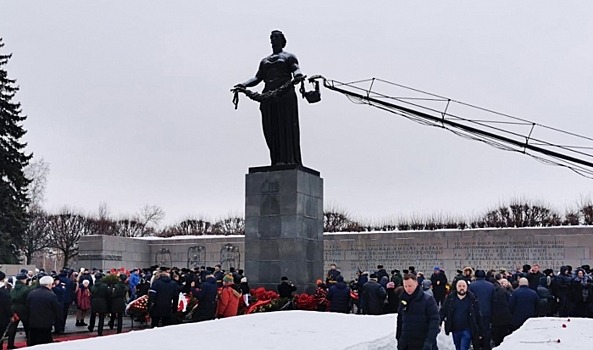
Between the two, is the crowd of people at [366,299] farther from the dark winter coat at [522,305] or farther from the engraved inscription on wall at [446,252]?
the engraved inscription on wall at [446,252]

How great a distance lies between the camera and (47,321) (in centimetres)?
1165

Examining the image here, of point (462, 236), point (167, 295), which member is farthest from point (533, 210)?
point (167, 295)

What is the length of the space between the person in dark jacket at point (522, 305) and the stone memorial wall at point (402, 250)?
16.6m

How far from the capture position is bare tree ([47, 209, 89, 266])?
186 ft

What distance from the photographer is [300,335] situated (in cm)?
954

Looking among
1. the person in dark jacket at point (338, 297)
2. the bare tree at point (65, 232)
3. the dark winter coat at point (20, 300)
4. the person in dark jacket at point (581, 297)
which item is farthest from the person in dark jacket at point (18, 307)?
the bare tree at point (65, 232)

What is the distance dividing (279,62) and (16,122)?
2734cm

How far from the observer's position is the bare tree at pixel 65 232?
5675cm

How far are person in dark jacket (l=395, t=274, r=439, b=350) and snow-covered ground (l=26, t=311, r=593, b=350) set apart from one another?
31.5 inches

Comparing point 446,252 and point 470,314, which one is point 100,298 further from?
point 446,252

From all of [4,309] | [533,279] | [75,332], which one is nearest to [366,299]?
[533,279]

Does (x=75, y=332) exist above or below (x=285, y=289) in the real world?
below

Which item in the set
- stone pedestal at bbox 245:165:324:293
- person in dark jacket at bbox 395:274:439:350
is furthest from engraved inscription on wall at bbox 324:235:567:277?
person in dark jacket at bbox 395:274:439:350

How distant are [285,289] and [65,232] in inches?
1765
